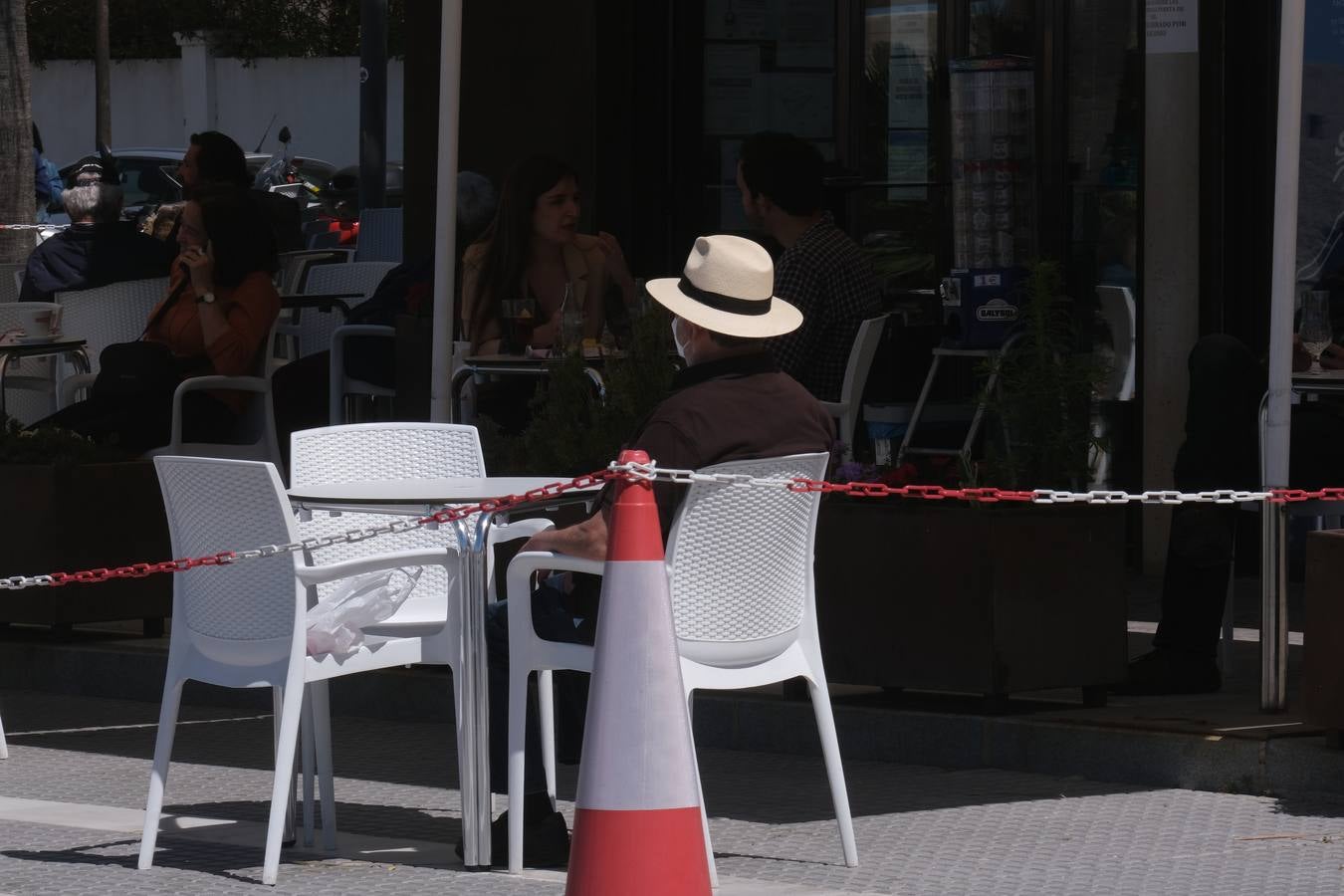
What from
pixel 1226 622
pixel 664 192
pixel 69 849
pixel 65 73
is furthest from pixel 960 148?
pixel 65 73

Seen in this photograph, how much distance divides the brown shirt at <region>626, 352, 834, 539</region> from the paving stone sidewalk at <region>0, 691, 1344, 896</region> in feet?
3.03

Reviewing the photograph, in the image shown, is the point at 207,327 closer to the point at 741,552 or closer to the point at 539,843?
the point at 539,843

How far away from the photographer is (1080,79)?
9234 mm

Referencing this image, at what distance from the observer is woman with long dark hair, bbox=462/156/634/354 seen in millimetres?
8562

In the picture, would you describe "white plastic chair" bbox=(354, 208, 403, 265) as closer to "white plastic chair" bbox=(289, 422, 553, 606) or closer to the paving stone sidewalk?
the paving stone sidewalk

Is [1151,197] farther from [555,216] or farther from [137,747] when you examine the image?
[137,747]

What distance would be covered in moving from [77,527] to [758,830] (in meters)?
3.10

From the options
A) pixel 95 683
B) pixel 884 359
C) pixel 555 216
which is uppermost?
pixel 555 216

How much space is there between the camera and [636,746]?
443 cm

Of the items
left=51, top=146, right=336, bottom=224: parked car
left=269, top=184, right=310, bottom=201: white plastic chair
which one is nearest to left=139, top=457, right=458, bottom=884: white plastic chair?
left=269, top=184, right=310, bottom=201: white plastic chair

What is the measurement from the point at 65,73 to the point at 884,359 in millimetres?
30885

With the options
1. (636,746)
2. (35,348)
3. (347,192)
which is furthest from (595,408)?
(347,192)

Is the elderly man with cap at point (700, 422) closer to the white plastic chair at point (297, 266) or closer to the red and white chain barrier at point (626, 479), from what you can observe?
the red and white chain barrier at point (626, 479)

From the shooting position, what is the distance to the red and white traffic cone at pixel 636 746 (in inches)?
172
